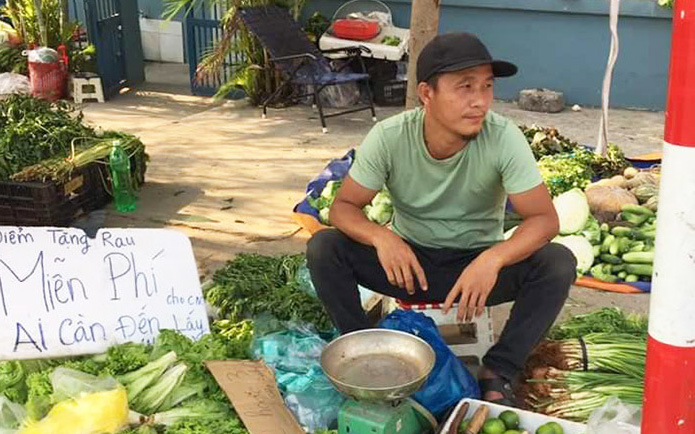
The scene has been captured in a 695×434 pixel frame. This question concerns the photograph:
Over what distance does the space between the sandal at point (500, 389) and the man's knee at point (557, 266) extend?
1.39 feet

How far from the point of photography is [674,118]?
58.6 inches

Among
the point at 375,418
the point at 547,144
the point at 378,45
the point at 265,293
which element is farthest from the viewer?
the point at 378,45

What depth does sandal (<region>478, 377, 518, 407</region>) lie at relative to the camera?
121 inches

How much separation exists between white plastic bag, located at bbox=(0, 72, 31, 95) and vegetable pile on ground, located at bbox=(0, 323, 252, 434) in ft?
25.4

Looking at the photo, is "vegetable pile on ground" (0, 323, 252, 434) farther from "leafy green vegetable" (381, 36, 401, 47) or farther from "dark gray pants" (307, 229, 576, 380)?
"leafy green vegetable" (381, 36, 401, 47)

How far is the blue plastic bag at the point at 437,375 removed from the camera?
9.63 feet

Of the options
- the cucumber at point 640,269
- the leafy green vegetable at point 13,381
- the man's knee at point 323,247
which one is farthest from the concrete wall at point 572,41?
the leafy green vegetable at point 13,381

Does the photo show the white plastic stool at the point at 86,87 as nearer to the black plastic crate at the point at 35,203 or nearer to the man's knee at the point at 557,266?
the black plastic crate at the point at 35,203

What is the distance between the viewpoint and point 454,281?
3.34 meters

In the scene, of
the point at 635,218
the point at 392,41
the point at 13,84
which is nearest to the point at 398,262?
the point at 635,218

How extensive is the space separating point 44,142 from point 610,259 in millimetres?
3949

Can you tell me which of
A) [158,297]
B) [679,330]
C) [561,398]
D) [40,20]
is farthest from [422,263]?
[40,20]

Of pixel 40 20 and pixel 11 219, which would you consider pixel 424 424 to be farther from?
pixel 40 20

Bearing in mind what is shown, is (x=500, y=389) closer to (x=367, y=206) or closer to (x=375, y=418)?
(x=375, y=418)
